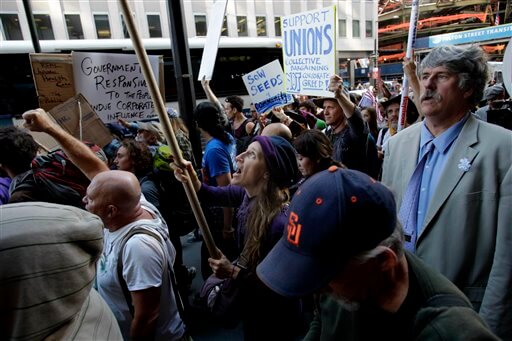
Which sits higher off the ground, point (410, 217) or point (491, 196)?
point (491, 196)

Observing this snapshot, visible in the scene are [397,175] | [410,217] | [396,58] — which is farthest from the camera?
[396,58]

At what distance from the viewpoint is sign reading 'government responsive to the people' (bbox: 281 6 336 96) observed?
3189 millimetres

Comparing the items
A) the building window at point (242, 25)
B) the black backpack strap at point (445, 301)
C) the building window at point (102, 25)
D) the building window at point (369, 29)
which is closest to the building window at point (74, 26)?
the building window at point (102, 25)

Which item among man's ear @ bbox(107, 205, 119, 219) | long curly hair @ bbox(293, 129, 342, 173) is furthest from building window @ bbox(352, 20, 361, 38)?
man's ear @ bbox(107, 205, 119, 219)

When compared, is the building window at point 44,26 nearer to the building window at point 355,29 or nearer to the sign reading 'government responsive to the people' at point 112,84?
the sign reading 'government responsive to the people' at point 112,84

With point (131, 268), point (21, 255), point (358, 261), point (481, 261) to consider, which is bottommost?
point (481, 261)

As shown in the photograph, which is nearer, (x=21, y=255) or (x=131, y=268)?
(x=21, y=255)

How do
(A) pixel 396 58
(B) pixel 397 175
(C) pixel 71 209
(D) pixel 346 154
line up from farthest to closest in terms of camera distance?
(A) pixel 396 58 → (D) pixel 346 154 → (B) pixel 397 175 → (C) pixel 71 209

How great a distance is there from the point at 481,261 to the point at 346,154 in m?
1.61

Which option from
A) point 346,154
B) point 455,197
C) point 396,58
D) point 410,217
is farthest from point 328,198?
point 396,58

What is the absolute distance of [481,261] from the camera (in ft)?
5.03

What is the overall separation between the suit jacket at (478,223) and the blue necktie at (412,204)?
0.11 metres

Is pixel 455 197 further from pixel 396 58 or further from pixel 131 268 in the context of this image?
pixel 396 58

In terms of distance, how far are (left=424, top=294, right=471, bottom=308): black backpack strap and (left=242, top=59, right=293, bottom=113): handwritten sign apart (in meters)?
4.20
